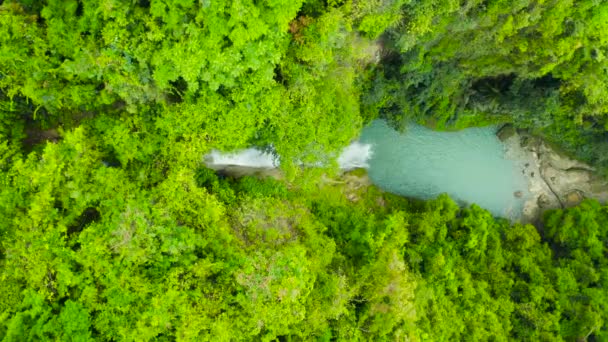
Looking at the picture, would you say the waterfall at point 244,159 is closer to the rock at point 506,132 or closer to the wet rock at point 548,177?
the rock at point 506,132

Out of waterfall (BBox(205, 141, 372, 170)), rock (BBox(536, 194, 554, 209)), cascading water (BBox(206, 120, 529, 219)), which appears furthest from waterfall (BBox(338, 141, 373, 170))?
rock (BBox(536, 194, 554, 209))

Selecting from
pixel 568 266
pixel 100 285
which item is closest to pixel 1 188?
pixel 100 285

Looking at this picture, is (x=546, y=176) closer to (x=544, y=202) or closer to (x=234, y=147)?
(x=544, y=202)

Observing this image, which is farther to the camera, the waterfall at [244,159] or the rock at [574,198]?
the rock at [574,198]

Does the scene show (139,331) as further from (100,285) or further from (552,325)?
(552,325)

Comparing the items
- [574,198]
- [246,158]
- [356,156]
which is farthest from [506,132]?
[246,158]

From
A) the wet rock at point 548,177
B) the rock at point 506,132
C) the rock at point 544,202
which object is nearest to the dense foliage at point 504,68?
the wet rock at point 548,177
